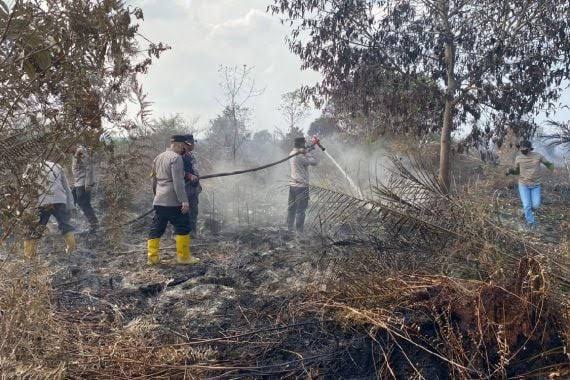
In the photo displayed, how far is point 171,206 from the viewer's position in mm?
5867

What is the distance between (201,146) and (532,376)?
558 inches

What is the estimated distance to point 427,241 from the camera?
383 centimetres

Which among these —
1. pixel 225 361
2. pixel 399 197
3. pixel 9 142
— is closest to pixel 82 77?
pixel 9 142

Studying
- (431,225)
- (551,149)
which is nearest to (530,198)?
(431,225)

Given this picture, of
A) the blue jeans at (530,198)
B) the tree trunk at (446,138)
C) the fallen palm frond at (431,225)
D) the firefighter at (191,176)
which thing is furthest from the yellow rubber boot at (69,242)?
the blue jeans at (530,198)

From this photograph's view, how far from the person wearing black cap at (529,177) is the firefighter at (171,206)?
5.60m

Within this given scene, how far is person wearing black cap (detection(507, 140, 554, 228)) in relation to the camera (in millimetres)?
8047

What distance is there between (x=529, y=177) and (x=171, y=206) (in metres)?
5.86

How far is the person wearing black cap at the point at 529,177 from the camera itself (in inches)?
317

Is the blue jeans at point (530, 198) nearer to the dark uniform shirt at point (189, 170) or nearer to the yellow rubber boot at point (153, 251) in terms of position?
the dark uniform shirt at point (189, 170)

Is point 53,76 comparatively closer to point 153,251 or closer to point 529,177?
point 153,251

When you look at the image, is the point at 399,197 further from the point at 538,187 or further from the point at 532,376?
the point at 538,187

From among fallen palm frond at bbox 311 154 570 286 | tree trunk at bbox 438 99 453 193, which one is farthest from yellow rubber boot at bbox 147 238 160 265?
tree trunk at bbox 438 99 453 193

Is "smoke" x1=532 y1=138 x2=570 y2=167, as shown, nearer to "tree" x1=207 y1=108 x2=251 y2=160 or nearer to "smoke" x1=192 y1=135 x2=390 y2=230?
"smoke" x1=192 y1=135 x2=390 y2=230
